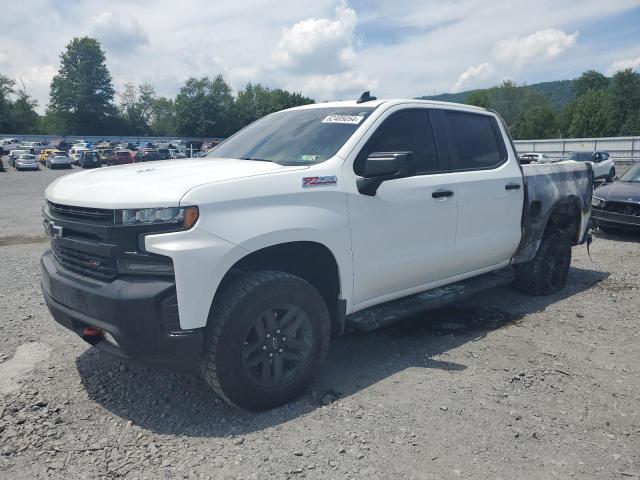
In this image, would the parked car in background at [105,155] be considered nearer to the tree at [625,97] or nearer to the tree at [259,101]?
the tree at [259,101]

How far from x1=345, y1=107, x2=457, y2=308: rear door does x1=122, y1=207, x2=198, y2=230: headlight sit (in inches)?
45.8

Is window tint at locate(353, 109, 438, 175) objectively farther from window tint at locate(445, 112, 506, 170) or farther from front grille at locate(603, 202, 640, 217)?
front grille at locate(603, 202, 640, 217)

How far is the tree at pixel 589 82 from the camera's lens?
3912 inches

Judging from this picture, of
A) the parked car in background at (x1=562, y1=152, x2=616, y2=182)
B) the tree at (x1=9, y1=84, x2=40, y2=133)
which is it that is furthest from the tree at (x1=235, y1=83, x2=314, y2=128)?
the parked car in background at (x1=562, y1=152, x2=616, y2=182)

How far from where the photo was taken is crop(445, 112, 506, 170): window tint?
472cm

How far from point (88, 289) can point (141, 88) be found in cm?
12445

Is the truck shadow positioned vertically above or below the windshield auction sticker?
below

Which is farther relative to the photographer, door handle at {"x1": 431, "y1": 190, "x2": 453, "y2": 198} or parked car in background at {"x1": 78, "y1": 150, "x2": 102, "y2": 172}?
parked car in background at {"x1": 78, "y1": 150, "x2": 102, "y2": 172}

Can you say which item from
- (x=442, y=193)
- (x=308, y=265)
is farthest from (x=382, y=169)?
(x=442, y=193)

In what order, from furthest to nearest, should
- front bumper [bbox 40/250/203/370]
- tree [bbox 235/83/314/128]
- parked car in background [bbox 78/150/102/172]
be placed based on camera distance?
1. tree [bbox 235/83/314/128]
2. parked car in background [bbox 78/150/102/172]
3. front bumper [bbox 40/250/203/370]

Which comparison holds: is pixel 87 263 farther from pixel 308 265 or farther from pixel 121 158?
pixel 121 158

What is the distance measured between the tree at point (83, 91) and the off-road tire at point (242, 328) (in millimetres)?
98029

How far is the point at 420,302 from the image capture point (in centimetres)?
430

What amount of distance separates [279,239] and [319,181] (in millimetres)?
509
